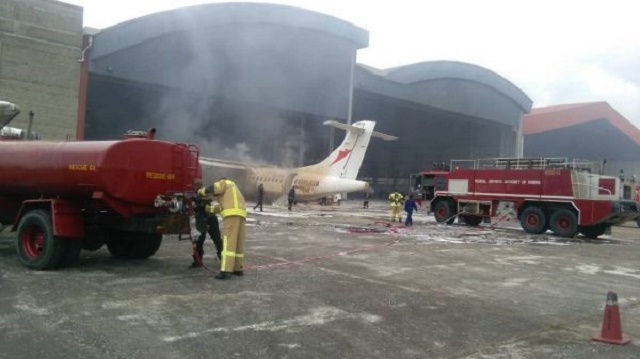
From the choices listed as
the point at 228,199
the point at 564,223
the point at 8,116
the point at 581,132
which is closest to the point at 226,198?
the point at 228,199

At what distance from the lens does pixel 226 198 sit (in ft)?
25.8

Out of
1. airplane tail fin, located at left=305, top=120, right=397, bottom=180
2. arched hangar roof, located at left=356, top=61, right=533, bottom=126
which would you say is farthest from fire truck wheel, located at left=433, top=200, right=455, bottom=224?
arched hangar roof, located at left=356, top=61, right=533, bottom=126

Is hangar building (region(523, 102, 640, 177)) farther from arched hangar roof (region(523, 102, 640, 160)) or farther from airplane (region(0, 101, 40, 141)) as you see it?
airplane (region(0, 101, 40, 141))

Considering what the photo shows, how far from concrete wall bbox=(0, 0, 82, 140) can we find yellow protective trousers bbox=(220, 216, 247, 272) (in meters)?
21.3

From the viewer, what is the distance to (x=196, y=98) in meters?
32.4

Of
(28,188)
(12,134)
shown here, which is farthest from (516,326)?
(12,134)

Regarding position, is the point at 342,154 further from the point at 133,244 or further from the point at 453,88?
the point at 453,88

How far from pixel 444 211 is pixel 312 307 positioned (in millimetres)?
16262

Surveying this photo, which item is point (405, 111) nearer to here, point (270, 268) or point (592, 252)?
point (592, 252)

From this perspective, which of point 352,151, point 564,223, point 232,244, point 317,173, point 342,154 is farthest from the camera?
point 317,173

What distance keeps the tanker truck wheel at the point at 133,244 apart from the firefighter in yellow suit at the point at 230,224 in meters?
1.67

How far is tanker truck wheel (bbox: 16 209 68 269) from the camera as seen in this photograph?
7.53 m

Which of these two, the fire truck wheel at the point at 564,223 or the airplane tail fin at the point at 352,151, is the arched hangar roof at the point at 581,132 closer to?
the airplane tail fin at the point at 352,151

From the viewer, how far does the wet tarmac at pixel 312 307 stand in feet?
15.7
